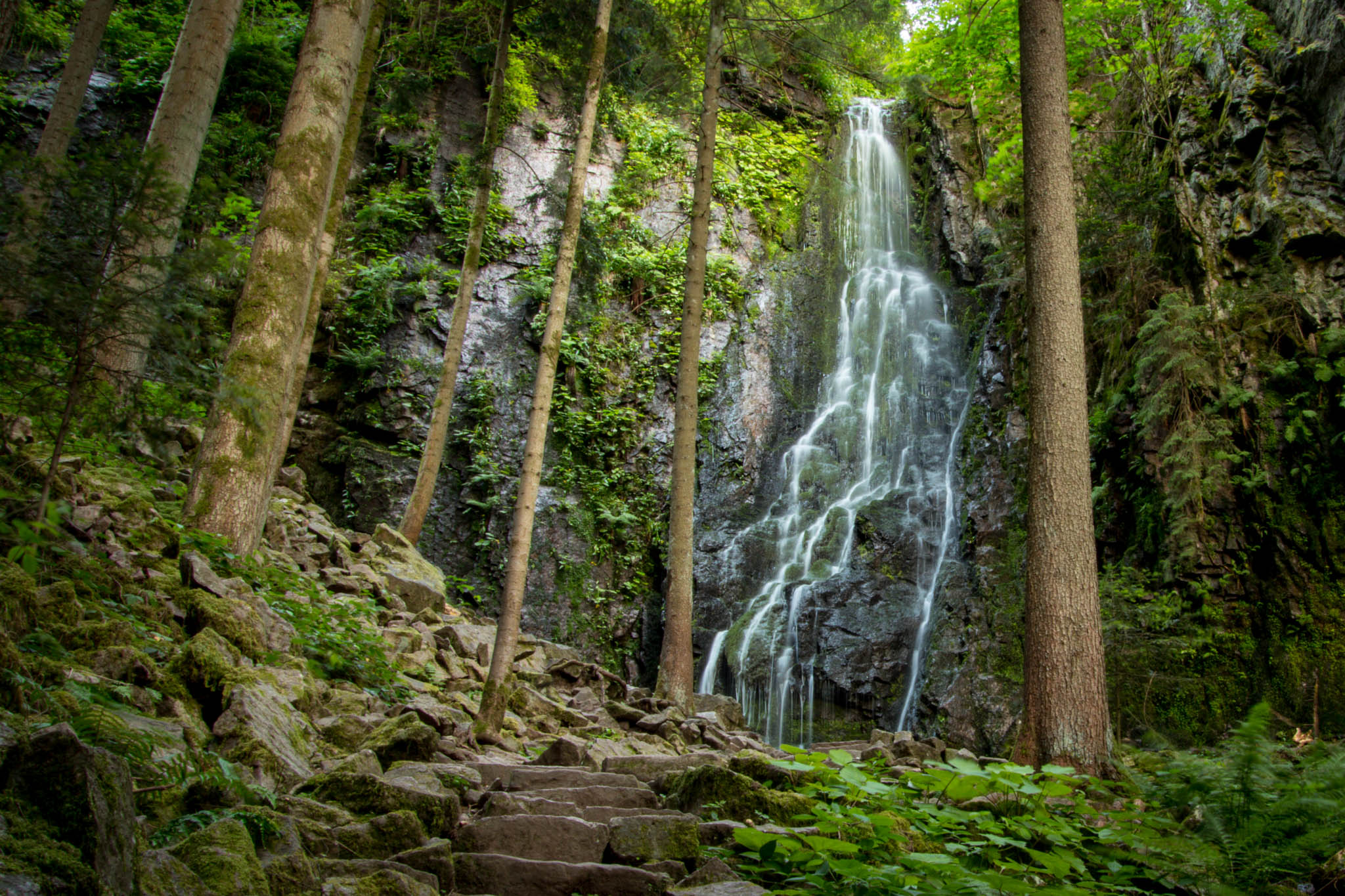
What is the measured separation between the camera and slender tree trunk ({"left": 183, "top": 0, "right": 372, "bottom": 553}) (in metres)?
5.45

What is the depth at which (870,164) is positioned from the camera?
20406 mm

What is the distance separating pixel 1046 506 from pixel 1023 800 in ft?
8.49

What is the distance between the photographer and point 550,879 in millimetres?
2688

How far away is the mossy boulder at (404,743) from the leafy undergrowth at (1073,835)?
1.95 meters

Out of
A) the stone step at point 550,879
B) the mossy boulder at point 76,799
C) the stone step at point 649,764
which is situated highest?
the mossy boulder at point 76,799

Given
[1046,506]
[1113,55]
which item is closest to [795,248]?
[1113,55]

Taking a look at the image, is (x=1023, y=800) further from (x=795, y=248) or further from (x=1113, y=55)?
(x=795, y=248)

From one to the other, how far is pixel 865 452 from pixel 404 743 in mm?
12274

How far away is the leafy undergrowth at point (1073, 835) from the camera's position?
2186mm

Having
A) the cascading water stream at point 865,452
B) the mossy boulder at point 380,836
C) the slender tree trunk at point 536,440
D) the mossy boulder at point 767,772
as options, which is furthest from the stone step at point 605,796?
Answer: the cascading water stream at point 865,452

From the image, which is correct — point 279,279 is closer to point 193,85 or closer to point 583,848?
point 193,85

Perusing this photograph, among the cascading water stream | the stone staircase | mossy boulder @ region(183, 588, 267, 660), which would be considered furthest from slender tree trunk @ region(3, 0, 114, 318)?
the cascading water stream

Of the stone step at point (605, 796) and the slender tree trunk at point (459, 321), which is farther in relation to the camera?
the slender tree trunk at point (459, 321)

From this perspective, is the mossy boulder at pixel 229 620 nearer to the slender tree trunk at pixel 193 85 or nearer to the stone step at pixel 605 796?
the stone step at pixel 605 796
